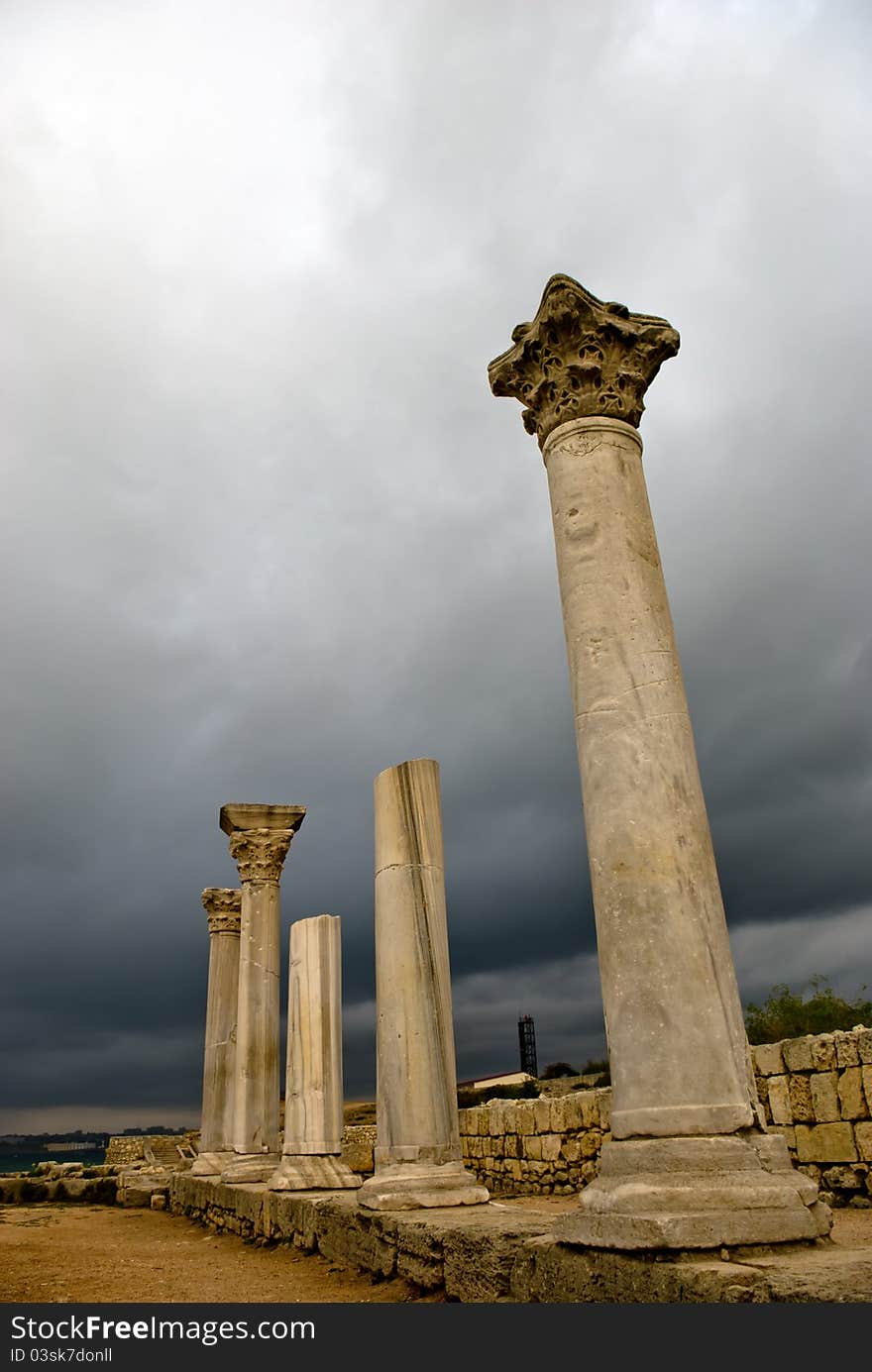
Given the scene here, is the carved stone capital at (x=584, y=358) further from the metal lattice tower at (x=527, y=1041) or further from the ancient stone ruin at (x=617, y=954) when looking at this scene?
the metal lattice tower at (x=527, y=1041)

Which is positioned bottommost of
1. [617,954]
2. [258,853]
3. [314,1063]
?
[314,1063]

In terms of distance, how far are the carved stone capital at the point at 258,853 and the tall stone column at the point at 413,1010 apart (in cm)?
833

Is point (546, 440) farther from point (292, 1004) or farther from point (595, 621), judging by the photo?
point (292, 1004)

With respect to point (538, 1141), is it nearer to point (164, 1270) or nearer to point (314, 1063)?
point (314, 1063)

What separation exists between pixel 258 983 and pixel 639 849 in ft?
44.4

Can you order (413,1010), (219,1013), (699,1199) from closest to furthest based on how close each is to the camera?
(699,1199) → (413,1010) → (219,1013)

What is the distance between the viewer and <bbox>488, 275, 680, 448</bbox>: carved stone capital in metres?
7.31

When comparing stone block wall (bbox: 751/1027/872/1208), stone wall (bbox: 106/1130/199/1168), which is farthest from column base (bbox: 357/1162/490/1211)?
stone wall (bbox: 106/1130/199/1168)

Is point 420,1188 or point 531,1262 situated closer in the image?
point 531,1262

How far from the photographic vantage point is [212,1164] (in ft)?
64.4

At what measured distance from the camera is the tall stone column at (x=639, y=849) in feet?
16.4

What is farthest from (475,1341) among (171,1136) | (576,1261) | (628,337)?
(171,1136)

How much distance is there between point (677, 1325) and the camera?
13.0 ft

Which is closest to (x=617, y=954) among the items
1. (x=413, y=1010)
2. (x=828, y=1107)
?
(x=413, y=1010)
